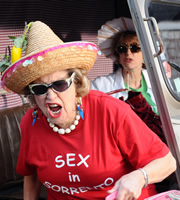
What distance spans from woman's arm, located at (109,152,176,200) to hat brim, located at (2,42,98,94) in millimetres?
663

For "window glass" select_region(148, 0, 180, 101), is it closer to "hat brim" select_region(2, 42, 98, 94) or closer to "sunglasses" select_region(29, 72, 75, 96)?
"hat brim" select_region(2, 42, 98, 94)

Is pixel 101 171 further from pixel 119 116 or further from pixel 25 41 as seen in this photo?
pixel 25 41

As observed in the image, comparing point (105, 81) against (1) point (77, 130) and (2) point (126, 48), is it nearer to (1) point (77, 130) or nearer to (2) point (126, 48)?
(2) point (126, 48)

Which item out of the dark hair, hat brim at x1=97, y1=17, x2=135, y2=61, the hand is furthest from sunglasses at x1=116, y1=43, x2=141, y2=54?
the hand

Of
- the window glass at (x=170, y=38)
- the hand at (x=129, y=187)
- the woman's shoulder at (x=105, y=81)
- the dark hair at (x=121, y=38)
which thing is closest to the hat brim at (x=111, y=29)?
the dark hair at (x=121, y=38)

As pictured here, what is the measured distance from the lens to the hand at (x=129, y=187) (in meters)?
1.50

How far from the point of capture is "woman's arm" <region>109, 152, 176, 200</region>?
1.51 meters

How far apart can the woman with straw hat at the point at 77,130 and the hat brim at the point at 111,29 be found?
5.04 feet

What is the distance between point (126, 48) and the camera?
332cm

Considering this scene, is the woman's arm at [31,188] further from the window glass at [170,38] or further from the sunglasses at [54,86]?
the window glass at [170,38]

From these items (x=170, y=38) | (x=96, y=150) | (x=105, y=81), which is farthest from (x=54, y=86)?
(x=105, y=81)

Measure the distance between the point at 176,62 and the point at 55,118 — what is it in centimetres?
109

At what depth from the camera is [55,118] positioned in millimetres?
1811

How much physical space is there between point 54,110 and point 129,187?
586 mm
